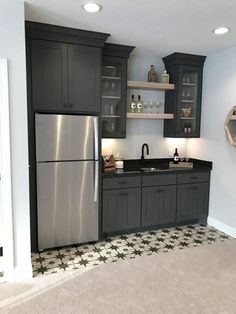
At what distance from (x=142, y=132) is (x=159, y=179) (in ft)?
2.89

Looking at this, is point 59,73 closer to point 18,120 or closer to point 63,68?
point 63,68

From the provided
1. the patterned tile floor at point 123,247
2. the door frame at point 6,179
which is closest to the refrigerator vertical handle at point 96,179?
the patterned tile floor at point 123,247

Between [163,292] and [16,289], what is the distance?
1360 millimetres

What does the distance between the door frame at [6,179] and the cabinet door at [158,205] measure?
5.95 feet

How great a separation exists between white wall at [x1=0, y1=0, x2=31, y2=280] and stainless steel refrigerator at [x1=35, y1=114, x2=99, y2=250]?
46 centimetres

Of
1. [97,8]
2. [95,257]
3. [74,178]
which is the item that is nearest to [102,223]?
[95,257]

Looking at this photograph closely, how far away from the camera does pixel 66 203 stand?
3.08m

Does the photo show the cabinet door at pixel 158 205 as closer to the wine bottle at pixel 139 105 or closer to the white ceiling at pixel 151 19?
the wine bottle at pixel 139 105

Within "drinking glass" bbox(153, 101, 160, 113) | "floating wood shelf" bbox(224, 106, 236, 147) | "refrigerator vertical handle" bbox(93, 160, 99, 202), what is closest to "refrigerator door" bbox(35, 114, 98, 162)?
"refrigerator vertical handle" bbox(93, 160, 99, 202)

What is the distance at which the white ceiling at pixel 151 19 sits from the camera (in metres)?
2.31

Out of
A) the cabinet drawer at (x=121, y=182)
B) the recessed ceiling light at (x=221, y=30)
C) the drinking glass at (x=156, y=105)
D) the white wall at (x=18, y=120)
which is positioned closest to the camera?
the white wall at (x=18, y=120)

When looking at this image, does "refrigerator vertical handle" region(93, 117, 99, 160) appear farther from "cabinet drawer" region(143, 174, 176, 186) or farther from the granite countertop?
"cabinet drawer" region(143, 174, 176, 186)

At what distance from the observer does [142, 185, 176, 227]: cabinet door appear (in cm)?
362

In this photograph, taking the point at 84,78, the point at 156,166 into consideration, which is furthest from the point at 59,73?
the point at 156,166
